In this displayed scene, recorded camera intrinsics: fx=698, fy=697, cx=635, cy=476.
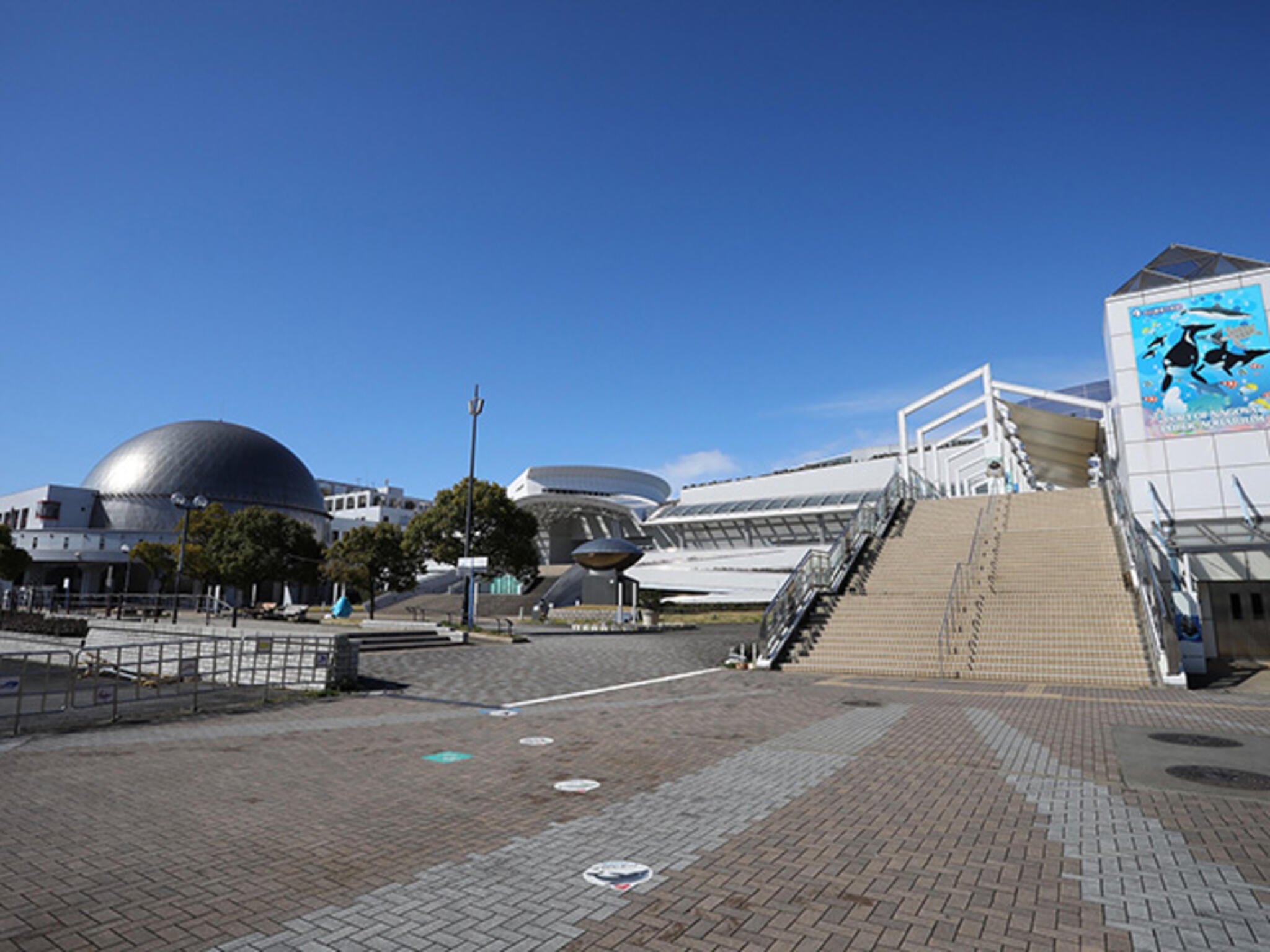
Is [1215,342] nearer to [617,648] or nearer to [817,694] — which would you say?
[817,694]

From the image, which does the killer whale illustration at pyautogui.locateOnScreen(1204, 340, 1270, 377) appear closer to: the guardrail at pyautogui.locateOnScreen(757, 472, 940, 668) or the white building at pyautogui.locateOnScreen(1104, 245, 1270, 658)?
the white building at pyautogui.locateOnScreen(1104, 245, 1270, 658)

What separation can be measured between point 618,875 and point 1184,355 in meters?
22.3

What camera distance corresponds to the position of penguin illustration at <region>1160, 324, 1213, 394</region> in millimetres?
19406

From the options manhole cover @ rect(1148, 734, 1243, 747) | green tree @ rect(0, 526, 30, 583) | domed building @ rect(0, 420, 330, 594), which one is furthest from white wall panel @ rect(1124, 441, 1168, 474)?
domed building @ rect(0, 420, 330, 594)

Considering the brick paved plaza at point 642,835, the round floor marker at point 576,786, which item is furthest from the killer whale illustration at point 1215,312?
the round floor marker at point 576,786

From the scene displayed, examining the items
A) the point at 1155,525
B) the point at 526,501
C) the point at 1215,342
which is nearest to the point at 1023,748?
the point at 1155,525

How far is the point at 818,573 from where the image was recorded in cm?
2231

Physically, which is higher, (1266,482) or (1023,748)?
(1266,482)

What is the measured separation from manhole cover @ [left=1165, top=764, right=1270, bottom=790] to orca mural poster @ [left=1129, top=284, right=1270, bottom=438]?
15.5 metres

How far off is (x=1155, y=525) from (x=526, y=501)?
63137mm

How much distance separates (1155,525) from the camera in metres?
19.1

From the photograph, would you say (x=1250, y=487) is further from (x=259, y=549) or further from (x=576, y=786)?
(x=259, y=549)

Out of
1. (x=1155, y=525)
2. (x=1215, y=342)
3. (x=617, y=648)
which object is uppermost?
(x=1215, y=342)

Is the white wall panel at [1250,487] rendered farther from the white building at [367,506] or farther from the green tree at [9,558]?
the white building at [367,506]
